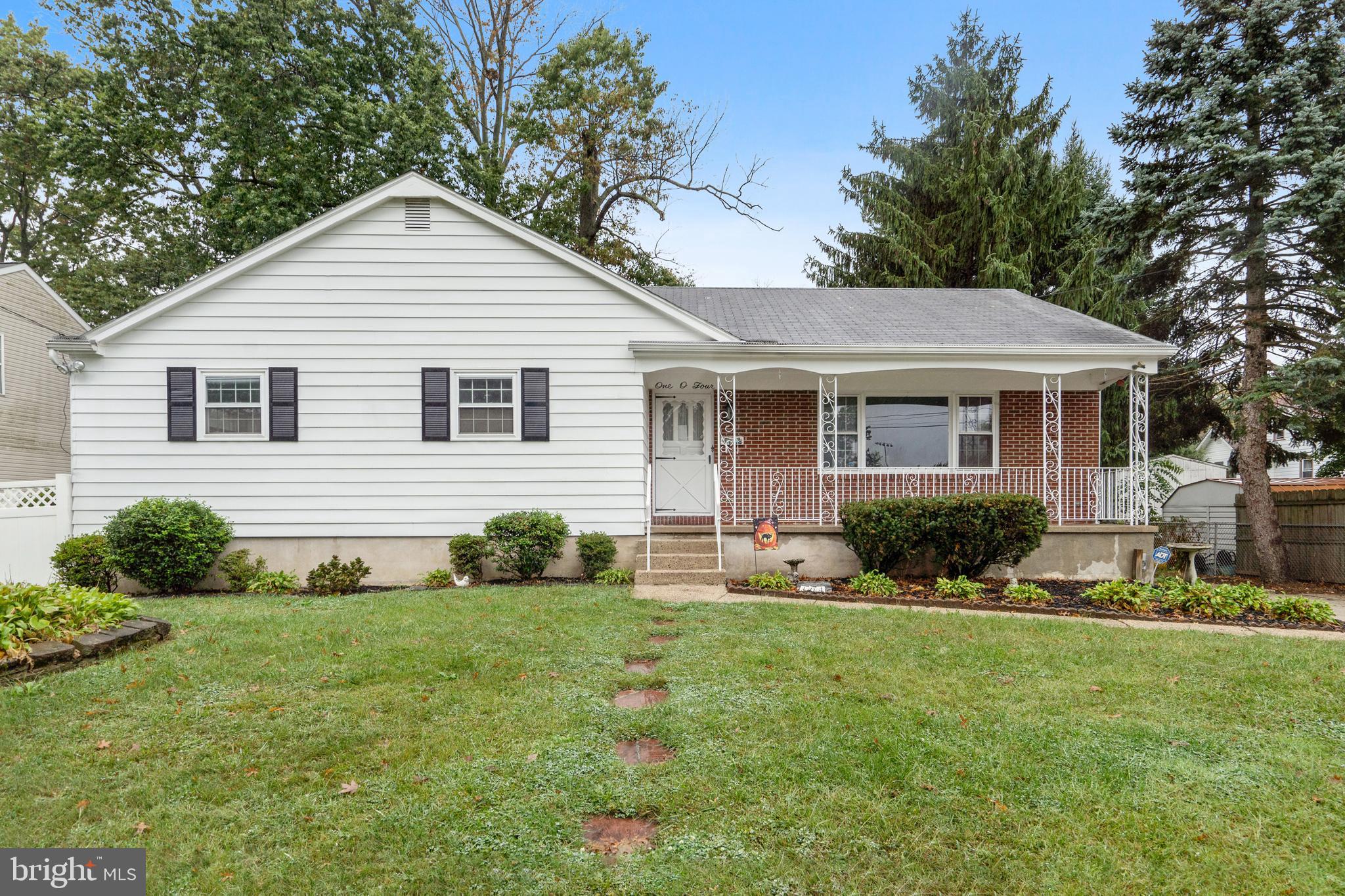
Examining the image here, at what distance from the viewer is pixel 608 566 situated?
9664 millimetres

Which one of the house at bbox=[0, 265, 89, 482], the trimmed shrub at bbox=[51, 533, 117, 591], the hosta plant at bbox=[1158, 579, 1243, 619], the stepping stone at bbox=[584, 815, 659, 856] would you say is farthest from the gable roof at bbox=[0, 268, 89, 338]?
the hosta plant at bbox=[1158, 579, 1243, 619]

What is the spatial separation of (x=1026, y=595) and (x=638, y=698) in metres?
5.44

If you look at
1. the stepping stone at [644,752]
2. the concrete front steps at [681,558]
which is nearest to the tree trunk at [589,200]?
the concrete front steps at [681,558]

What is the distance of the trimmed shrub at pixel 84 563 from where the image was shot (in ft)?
29.5

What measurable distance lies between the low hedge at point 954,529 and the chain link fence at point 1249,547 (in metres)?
3.26

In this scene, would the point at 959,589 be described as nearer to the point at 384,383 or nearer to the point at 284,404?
the point at 384,383

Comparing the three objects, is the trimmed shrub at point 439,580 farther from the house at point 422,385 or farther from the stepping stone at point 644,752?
the stepping stone at point 644,752

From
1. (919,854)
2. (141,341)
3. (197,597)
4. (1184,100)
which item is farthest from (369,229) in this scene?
(1184,100)

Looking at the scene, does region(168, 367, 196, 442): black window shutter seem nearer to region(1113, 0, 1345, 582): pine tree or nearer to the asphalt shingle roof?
the asphalt shingle roof

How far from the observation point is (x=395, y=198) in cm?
999

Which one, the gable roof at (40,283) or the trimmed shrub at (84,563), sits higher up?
the gable roof at (40,283)

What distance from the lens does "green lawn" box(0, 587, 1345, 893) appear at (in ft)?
8.81

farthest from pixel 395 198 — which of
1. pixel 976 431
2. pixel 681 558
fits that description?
pixel 976 431

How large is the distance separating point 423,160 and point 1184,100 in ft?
53.3
